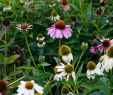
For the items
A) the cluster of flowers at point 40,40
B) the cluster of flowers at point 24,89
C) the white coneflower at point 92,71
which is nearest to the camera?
the cluster of flowers at point 24,89

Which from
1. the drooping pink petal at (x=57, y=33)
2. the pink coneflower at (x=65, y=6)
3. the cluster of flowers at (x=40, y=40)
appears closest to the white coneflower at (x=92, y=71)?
the drooping pink petal at (x=57, y=33)

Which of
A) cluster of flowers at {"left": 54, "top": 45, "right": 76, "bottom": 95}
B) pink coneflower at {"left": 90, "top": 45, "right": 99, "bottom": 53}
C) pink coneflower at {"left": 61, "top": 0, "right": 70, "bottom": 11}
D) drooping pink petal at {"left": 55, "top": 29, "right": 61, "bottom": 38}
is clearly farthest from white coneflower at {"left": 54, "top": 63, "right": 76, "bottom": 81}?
pink coneflower at {"left": 61, "top": 0, "right": 70, "bottom": 11}

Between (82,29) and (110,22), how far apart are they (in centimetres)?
21

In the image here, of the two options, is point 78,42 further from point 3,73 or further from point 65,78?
point 65,78

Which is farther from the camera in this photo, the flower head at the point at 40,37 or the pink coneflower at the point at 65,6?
the pink coneflower at the point at 65,6

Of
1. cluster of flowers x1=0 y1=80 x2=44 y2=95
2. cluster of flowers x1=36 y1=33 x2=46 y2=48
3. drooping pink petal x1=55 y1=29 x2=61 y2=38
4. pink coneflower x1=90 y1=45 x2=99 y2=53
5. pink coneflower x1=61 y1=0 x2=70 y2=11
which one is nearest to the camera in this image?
cluster of flowers x1=0 y1=80 x2=44 y2=95

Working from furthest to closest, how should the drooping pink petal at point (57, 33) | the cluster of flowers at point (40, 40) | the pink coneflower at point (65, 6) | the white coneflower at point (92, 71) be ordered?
1. the pink coneflower at point (65, 6)
2. the cluster of flowers at point (40, 40)
3. the drooping pink petal at point (57, 33)
4. the white coneflower at point (92, 71)

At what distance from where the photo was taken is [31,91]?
1472 mm

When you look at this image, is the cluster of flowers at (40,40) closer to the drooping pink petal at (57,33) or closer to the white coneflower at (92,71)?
the drooping pink petal at (57,33)

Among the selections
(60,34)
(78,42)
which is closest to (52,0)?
(78,42)

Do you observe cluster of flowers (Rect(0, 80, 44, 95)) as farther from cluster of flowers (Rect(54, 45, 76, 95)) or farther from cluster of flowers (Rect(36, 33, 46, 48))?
cluster of flowers (Rect(36, 33, 46, 48))

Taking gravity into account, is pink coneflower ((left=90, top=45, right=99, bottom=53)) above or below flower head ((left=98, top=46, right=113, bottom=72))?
below

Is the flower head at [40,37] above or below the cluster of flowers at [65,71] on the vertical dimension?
below

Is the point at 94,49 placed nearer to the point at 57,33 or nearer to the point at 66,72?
the point at 57,33
